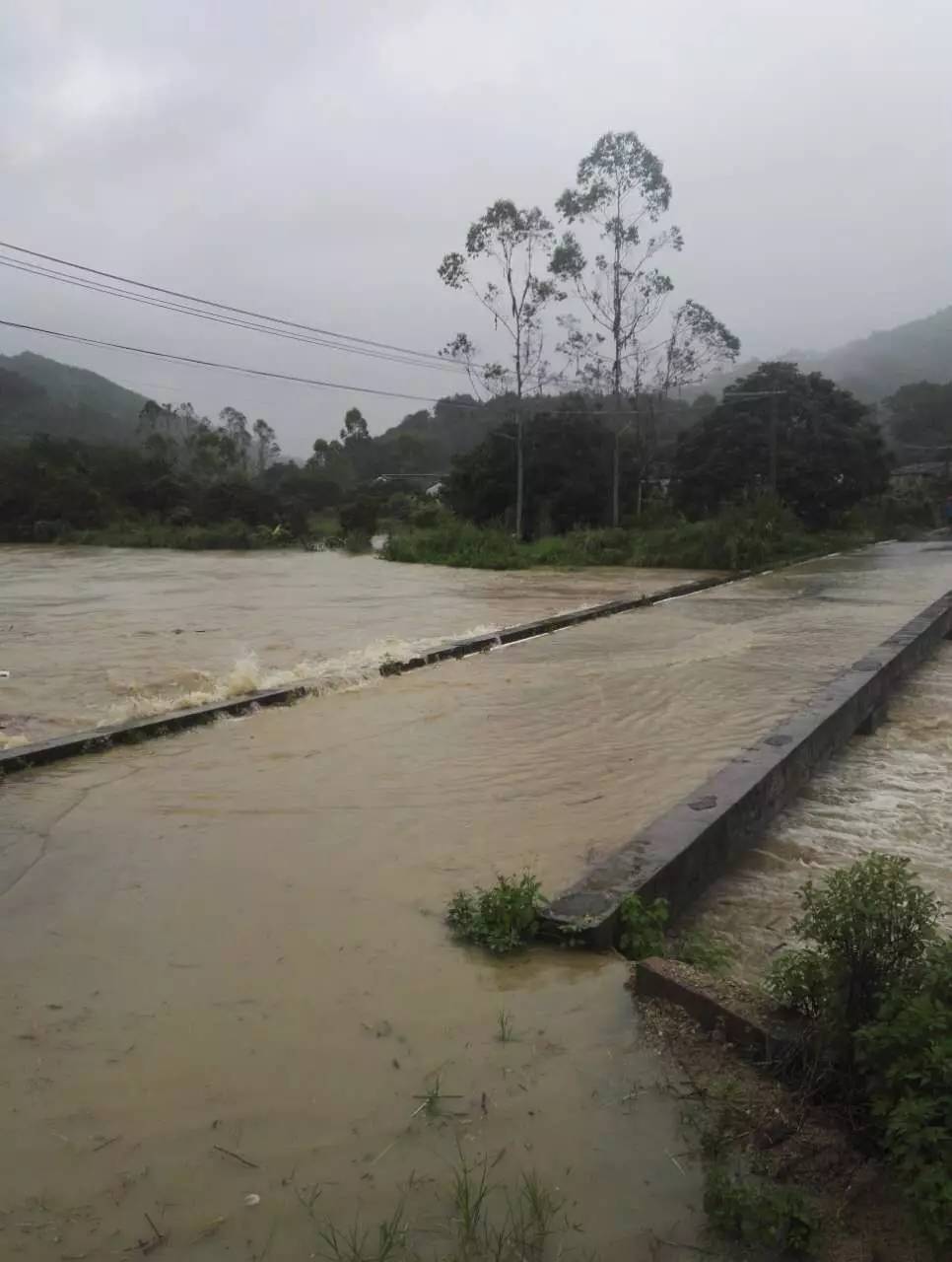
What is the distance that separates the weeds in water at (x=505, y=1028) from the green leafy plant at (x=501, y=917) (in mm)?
436

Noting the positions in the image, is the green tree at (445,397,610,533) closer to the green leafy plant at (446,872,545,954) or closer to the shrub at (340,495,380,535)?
the shrub at (340,495,380,535)

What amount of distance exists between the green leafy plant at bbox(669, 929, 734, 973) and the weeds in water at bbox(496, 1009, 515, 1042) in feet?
2.35

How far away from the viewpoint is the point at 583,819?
5.55 metres

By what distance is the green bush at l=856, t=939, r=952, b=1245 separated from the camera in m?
2.09

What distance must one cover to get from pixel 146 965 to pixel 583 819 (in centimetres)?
260

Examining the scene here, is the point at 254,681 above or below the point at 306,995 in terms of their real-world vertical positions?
above

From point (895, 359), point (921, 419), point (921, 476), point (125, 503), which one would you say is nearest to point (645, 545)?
point (125, 503)

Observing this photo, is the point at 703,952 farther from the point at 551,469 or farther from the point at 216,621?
the point at 551,469

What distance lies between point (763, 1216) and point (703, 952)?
62.9 inches

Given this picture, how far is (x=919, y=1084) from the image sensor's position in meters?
2.27

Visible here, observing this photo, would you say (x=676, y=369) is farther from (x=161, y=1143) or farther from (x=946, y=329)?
(x=946, y=329)

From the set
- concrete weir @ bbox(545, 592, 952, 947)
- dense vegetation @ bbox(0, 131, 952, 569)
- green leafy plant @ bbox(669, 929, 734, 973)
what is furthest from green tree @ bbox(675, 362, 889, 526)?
green leafy plant @ bbox(669, 929, 734, 973)

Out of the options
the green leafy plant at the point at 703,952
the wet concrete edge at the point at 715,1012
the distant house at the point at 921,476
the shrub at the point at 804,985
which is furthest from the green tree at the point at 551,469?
the shrub at the point at 804,985

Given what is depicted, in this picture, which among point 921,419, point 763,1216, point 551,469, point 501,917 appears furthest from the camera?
point 921,419
